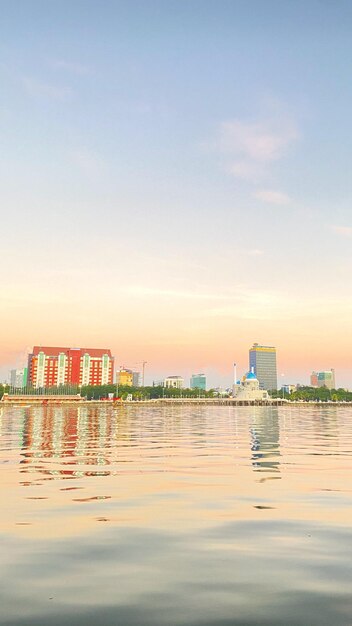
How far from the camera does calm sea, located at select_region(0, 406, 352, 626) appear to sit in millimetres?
6266

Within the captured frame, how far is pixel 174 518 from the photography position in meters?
11.8

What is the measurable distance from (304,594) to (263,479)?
10898 mm

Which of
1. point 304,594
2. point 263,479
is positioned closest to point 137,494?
point 263,479

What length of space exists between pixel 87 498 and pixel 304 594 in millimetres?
8343

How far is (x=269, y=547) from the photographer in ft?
30.3

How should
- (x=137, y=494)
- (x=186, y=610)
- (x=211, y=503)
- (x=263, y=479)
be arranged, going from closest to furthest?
(x=186, y=610) → (x=211, y=503) → (x=137, y=494) → (x=263, y=479)

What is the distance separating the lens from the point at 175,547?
30.2ft

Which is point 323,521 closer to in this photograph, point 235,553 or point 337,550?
point 337,550

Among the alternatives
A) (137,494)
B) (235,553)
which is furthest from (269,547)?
(137,494)

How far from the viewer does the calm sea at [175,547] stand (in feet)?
20.6

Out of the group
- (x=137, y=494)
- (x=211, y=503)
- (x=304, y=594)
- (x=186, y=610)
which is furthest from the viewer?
(x=137, y=494)

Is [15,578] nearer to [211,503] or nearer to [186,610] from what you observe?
[186,610]

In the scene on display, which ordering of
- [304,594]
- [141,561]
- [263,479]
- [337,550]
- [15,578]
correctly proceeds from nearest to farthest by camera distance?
[304,594] → [15,578] → [141,561] → [337,550] → [263,479]

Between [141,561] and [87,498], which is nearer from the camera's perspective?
[141,561]
